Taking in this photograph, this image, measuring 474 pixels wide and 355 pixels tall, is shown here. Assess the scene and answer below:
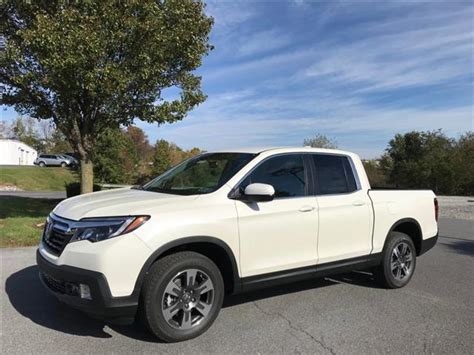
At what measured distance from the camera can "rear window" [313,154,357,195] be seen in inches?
219

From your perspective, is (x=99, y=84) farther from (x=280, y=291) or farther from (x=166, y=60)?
(x=280, y=291)

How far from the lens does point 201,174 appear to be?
5.36 m

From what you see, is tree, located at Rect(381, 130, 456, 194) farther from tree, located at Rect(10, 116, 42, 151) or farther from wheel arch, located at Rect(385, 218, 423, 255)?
tree, located at Rect(10, 116, 42, 151)

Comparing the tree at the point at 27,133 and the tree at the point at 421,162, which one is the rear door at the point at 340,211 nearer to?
the tree at the point at 421,162

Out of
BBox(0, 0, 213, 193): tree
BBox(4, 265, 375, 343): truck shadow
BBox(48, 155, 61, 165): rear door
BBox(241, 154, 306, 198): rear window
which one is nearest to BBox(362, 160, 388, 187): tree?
BBox(0, 0, 213, 193): tree

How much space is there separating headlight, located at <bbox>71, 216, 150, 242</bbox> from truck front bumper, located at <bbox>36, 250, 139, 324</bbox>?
11.2 inches

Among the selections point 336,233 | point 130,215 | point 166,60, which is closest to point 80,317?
point 130,215

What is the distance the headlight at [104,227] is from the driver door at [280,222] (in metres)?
1.08

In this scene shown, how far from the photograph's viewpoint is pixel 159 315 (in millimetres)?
4148

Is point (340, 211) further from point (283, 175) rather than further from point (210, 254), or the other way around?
point (210, 254)

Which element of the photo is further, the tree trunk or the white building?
the white building

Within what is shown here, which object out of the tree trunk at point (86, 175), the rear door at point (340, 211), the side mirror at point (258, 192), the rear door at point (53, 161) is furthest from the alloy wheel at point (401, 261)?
the rear door at point (53, 161)

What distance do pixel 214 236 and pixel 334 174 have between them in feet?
6.61

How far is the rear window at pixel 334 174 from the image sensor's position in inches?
219
